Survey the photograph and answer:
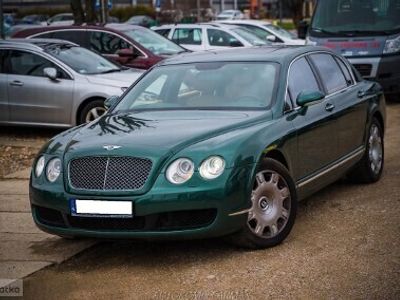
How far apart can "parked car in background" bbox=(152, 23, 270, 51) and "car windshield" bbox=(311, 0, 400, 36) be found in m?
3.46

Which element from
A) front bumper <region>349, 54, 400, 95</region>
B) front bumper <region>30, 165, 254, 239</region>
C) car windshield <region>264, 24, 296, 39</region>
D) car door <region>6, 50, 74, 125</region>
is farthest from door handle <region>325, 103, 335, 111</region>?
car windshield <region>264, 24, 296, 39</region>

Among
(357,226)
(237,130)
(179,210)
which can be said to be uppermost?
(237,130)

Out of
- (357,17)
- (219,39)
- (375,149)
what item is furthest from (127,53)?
(375,149)

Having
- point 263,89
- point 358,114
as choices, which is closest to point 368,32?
point 358,114

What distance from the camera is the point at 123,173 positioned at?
5293 mm

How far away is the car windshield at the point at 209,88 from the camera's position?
636cm

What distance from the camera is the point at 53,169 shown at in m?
5.64

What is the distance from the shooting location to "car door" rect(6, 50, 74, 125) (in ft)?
37.6

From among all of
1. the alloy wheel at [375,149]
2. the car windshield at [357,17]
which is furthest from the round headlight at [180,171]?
the car windshield at [357,17]

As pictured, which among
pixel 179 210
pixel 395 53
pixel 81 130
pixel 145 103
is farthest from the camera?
pixel 395 53

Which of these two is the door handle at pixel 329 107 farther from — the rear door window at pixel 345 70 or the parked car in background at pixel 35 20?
the parked car in background at pixel 35 20

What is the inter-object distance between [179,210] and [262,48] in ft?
8.83

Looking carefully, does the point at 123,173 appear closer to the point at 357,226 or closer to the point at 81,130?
the point at 81,130

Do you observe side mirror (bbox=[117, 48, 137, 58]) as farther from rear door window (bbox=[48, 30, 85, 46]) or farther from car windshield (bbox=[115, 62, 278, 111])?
car windshield (bbox=[115, 62, 278, 111])
